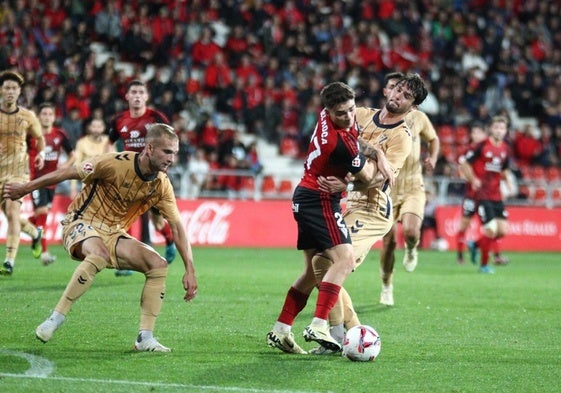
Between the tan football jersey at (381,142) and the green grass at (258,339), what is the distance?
1263 millimetres

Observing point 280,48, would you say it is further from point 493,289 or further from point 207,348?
point 207,348

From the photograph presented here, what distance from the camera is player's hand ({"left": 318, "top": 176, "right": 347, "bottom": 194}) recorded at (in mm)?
7828

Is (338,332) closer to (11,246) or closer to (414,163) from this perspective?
(414,163)

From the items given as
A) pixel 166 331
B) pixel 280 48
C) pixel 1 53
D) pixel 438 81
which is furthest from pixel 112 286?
pixel 438 81

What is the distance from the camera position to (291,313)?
8.07 metres

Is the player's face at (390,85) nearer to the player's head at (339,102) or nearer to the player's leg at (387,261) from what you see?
the player's head at (339,102)

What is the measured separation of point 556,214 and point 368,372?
19680mm

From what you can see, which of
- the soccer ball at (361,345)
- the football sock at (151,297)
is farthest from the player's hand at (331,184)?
the football sock at (151,297)

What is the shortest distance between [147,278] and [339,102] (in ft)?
6.73

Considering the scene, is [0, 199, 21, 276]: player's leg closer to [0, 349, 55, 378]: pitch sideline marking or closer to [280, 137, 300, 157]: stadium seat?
[0, 349, 55, 378]: pitch sideline marking

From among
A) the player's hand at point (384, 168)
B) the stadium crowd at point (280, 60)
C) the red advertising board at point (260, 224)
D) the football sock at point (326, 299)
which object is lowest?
the red advertising board at point (260, 224)

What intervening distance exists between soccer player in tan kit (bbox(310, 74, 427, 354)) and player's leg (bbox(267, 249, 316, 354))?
3.2 inches

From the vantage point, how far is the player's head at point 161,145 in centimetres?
762

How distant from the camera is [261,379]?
680cm
